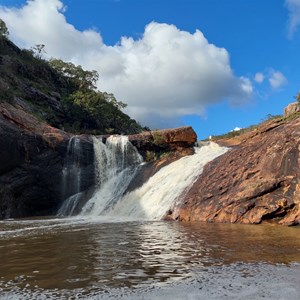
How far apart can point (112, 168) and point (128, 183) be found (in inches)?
143

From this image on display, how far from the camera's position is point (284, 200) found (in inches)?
660

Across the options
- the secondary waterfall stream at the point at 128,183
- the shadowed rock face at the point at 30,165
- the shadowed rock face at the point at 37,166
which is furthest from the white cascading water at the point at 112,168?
the shadowed rock face at the point at 30,165

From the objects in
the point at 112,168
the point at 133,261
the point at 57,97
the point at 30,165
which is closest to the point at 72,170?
the point at 112,168

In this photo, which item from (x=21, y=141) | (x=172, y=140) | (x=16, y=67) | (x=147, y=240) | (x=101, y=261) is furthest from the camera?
(x=16, y=67)

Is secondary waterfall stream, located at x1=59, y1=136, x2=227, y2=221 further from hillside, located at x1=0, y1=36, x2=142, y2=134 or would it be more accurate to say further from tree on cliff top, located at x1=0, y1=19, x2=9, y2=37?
tree on cliff top, located at x1=0, y1=19, x2=9, y2=37

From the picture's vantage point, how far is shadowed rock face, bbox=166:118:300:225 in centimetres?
1689

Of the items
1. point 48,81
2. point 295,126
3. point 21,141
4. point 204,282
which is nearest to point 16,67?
point 48,81

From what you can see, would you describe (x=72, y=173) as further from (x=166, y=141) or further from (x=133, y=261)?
(x=133, y=261)

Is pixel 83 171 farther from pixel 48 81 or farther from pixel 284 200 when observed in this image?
pixel 48 81

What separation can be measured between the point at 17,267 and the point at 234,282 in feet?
15.1

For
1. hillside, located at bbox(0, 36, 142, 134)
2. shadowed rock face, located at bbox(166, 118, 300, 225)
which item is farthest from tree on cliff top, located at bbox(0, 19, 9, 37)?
shadowed rock face, located at bbox(166, 118, 300, 225)

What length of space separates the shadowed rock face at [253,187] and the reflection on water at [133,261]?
3839 millimetres

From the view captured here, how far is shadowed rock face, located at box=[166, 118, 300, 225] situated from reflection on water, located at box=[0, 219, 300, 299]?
12.6 feet

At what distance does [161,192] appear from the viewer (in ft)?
77.4
